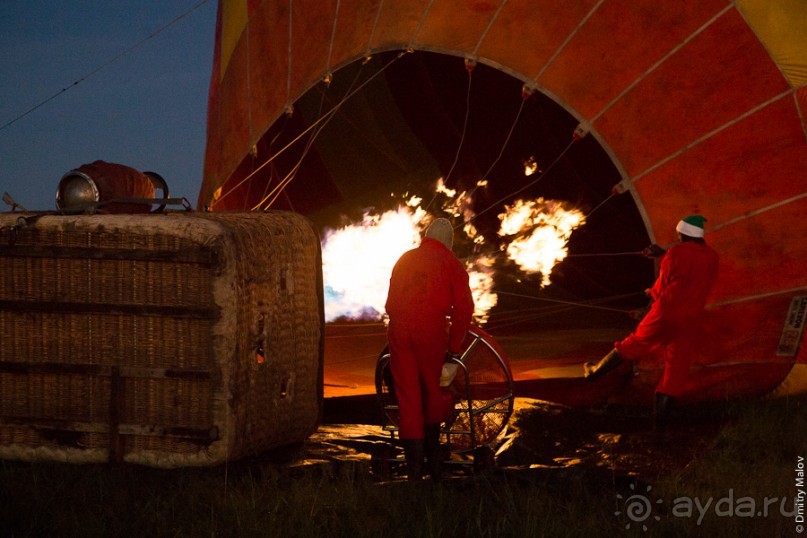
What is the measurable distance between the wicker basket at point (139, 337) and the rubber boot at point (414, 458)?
911 mm

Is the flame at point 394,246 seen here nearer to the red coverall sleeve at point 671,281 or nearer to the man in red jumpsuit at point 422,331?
the red coverall sleeve at point 671,281

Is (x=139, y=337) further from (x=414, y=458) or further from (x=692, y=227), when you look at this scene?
(x=692, y=227)

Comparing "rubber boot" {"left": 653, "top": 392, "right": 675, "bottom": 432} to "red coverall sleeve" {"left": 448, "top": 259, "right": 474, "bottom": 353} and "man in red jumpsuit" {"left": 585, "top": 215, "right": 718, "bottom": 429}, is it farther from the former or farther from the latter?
"red coverall sleeve" {"left": 448, "top": 259, "right": 474, "bottom": 353}

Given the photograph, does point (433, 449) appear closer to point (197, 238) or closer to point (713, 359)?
point (197, 238)

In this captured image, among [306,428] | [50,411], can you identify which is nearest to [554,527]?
[306,428]

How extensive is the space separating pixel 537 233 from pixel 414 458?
15.7 feet

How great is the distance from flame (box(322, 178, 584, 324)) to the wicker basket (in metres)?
3.87

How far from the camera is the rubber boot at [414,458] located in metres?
5.08

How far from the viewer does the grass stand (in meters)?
4.08

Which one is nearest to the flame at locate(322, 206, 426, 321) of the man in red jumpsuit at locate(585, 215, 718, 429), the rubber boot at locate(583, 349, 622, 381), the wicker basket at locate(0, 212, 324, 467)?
the rubber boot at locate(583, 349, 622, 381)

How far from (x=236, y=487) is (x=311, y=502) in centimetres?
49

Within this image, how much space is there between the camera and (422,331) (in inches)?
200

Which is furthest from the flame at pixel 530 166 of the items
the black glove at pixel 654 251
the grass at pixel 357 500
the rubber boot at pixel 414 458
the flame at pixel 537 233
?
the rubber boot at pixel 414 458

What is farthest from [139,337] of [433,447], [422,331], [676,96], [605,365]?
[676,96]
